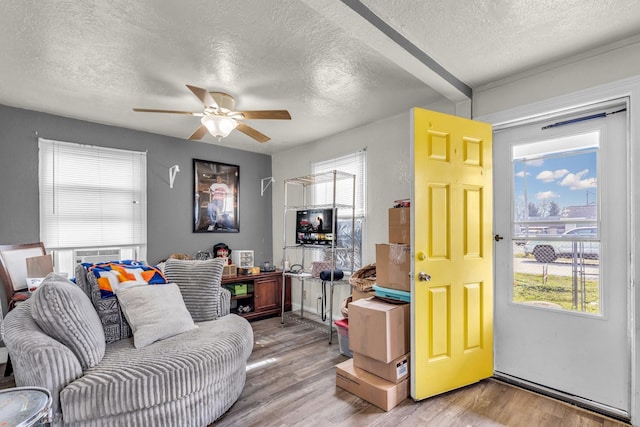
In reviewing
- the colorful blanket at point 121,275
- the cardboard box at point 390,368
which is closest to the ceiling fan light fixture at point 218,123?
the colorful blanket at point 121,275

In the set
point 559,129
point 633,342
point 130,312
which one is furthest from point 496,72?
point 130,312

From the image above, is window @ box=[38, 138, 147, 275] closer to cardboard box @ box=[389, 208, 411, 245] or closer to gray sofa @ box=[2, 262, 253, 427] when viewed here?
gray sofa @ box=[2, 262, 253, 427]

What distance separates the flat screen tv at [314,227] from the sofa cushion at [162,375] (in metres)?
1.72

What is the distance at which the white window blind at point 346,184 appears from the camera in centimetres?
375

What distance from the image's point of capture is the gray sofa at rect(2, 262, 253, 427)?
156 centimetres

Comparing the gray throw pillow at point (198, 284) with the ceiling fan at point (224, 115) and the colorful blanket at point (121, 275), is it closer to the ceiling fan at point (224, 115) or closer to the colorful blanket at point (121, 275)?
the colorful blanket at point (121, 275)

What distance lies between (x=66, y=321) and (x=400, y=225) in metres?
2.26

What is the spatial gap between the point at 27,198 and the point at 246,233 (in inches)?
98.0

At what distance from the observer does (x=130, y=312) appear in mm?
2162

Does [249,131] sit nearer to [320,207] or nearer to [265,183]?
[320,207]

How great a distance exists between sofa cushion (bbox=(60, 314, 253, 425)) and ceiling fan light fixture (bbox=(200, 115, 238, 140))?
1638mm

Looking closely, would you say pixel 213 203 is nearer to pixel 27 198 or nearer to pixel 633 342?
pixel 27 198

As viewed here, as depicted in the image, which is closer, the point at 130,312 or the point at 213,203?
the point at 130,312

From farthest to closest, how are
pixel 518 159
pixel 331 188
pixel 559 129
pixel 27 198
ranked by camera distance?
pixel 331 188 < pixel 27 198 < pixel 518 159 < pixel 559 129
